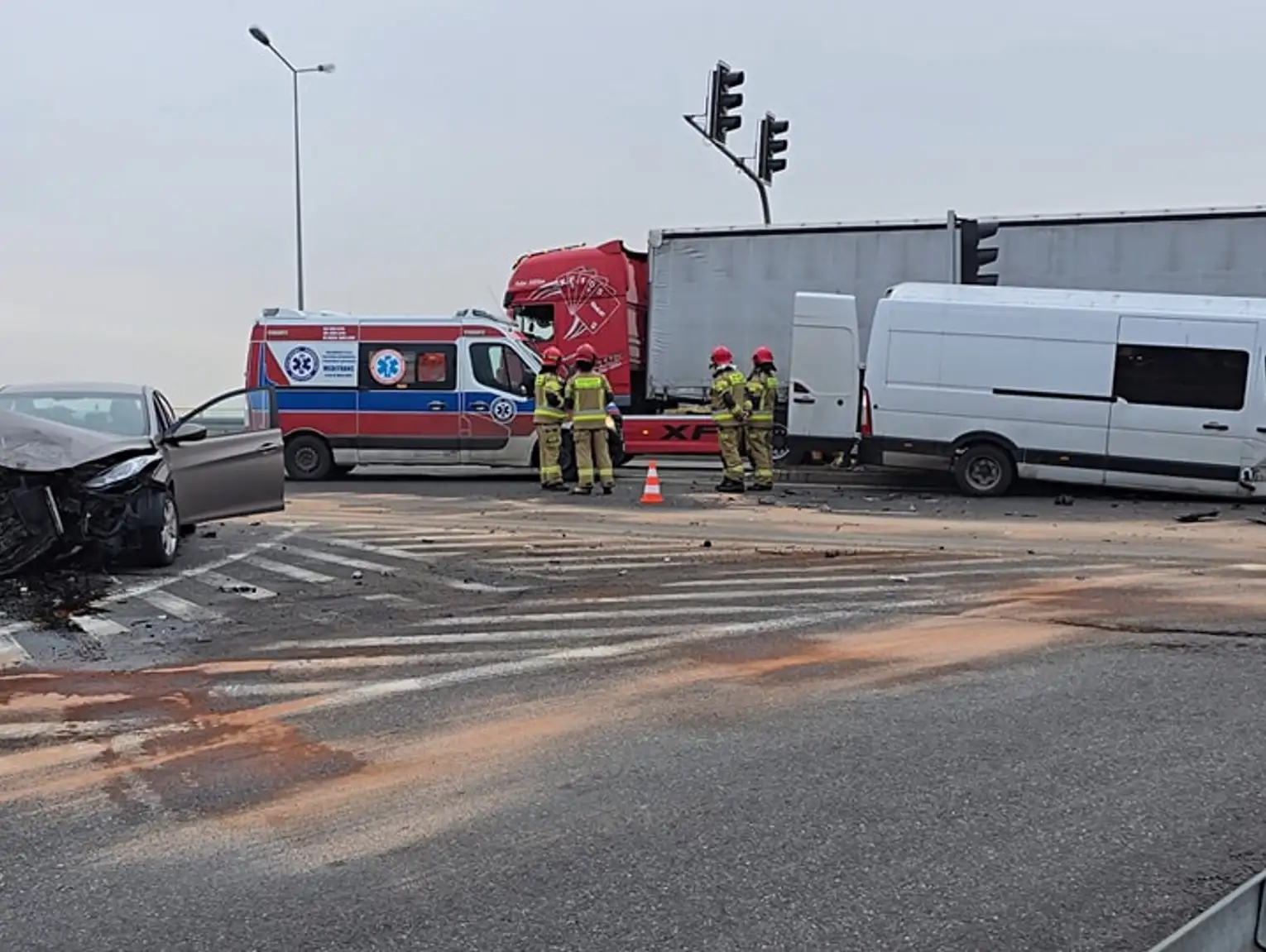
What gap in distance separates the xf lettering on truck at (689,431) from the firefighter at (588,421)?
286 centimetres

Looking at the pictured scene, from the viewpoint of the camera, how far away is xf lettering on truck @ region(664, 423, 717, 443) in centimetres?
1844

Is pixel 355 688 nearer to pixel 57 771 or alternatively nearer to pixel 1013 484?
pixel 57 771

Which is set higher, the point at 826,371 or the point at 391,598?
the point at 826,371

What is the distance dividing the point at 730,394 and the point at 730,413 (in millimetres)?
300

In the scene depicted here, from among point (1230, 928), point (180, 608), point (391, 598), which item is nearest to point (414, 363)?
point (391, 598)

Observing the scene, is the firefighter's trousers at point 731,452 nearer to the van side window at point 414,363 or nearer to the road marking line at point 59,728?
the van side window at point 414,363

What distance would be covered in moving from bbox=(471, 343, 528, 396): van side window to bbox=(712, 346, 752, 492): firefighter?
115 inches

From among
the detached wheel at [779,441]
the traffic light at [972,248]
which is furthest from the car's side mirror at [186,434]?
the traffic light at [972,248]

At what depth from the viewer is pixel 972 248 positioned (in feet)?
58.4

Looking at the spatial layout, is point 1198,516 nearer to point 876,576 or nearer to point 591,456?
point 876,576

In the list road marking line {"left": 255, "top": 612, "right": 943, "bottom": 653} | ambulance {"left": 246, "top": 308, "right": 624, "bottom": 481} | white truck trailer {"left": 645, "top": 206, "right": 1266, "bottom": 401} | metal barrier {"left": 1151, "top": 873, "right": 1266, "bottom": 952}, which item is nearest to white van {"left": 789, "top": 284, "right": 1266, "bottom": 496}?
white truck trailer {"left": 645, "top": 206, "right": 1266, "bottom": 401}

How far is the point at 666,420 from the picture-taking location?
18.6 metres

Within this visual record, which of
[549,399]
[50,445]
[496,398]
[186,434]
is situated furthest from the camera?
[496,398]

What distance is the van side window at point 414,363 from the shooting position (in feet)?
56.7
